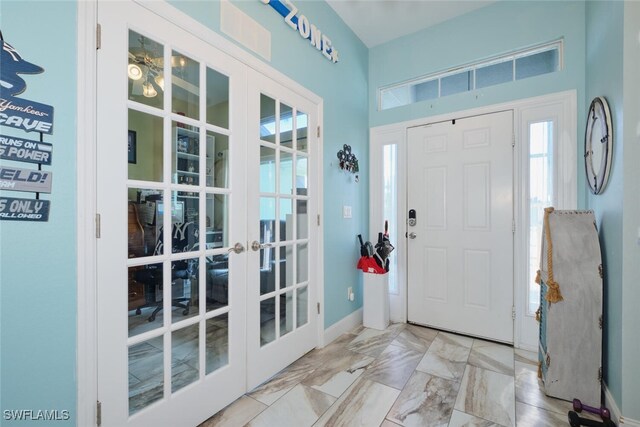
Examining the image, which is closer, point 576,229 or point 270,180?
point 576,229

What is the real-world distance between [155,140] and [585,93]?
3.18 meters

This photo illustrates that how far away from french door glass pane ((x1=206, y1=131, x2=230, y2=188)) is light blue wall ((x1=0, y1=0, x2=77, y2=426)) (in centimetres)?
63

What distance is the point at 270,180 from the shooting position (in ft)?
6.77

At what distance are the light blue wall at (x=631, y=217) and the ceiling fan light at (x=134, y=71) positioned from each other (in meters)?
2.60

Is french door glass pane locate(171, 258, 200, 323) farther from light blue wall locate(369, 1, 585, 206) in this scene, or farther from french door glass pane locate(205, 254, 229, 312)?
light blue wall locate(369, 1, 585, 206)

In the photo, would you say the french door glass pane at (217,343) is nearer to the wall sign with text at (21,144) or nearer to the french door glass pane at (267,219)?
the french door glass pane at (267,219)

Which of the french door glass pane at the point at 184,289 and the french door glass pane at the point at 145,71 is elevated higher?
the french door glass pane at the point at 145,71

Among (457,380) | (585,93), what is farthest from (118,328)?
(585,93)

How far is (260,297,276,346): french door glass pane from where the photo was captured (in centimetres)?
199

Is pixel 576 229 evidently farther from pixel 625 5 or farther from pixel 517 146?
pixel 625 5

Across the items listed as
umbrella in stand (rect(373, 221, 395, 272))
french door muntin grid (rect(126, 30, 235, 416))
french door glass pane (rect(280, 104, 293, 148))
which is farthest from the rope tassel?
french door muntin grid (rect(126, 30, 235, 416))

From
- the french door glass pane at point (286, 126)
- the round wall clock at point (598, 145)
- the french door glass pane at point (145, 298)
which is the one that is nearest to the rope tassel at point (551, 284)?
the round wall clock at point (598, 145)

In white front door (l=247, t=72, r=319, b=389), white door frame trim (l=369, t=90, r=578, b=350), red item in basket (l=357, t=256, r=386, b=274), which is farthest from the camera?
red item in basket (l=357, t=256, r=386, b=274)

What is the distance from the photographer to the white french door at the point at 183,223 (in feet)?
4.11
